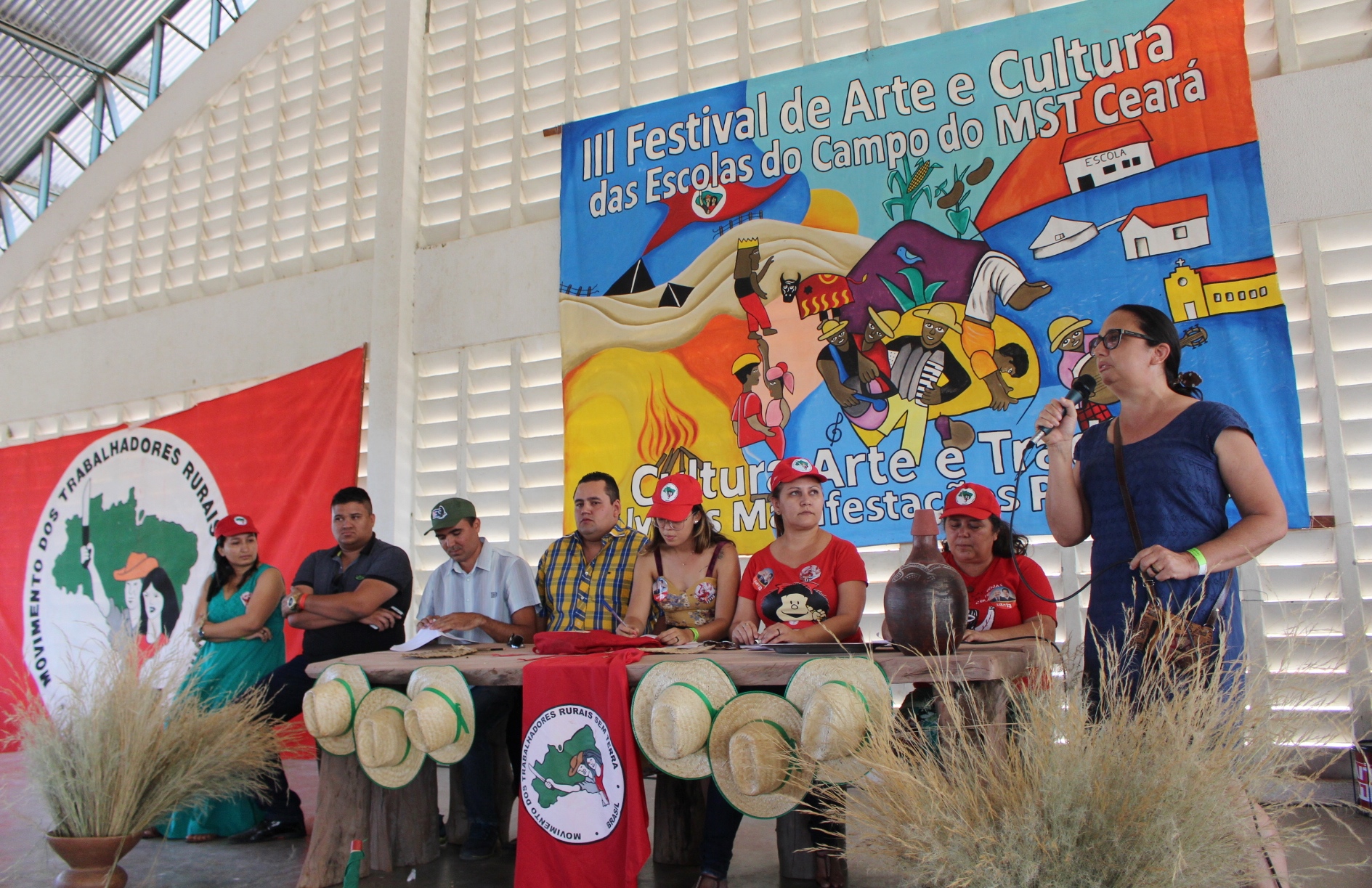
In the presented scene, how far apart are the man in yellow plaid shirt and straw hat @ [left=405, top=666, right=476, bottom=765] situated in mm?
917

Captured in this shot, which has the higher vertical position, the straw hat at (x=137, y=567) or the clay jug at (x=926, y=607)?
the straw hat at (x=137, y=567)

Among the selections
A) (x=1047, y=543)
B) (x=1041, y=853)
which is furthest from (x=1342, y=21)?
(x=1041, y=853)

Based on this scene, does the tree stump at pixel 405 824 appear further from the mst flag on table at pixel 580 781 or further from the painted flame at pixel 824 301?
the painted flame at pixel 824 301

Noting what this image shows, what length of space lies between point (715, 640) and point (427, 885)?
1127 millimetres

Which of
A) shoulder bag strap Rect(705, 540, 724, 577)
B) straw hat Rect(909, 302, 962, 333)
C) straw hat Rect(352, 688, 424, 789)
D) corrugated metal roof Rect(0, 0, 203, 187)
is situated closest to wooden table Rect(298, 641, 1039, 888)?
straw hat Rect(352, 688, 424, 789)

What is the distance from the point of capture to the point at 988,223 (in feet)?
14.5

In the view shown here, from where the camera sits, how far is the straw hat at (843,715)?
200 cm

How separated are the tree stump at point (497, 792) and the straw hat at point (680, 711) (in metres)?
1.22

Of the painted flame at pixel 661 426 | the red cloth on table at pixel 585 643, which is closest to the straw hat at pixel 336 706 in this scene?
the red cloth on table at pixel 585 643

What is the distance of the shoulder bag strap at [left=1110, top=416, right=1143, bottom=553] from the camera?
2.09 metres

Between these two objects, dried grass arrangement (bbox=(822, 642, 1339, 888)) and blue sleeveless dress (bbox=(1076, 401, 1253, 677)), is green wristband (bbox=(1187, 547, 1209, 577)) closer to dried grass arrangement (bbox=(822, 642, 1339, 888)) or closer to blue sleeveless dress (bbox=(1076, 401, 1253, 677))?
blue sleeveless dress (bbox=(1076, 401, 1253, 677))

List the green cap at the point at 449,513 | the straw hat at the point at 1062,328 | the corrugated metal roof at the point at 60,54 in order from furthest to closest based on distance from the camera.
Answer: the corrugated metal roof at the point at 60,54
the straw hat at the point at 1062,328
the green cap at the point at 449,513

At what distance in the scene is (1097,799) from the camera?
1.59 m

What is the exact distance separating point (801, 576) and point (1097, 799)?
1459 millimetres
